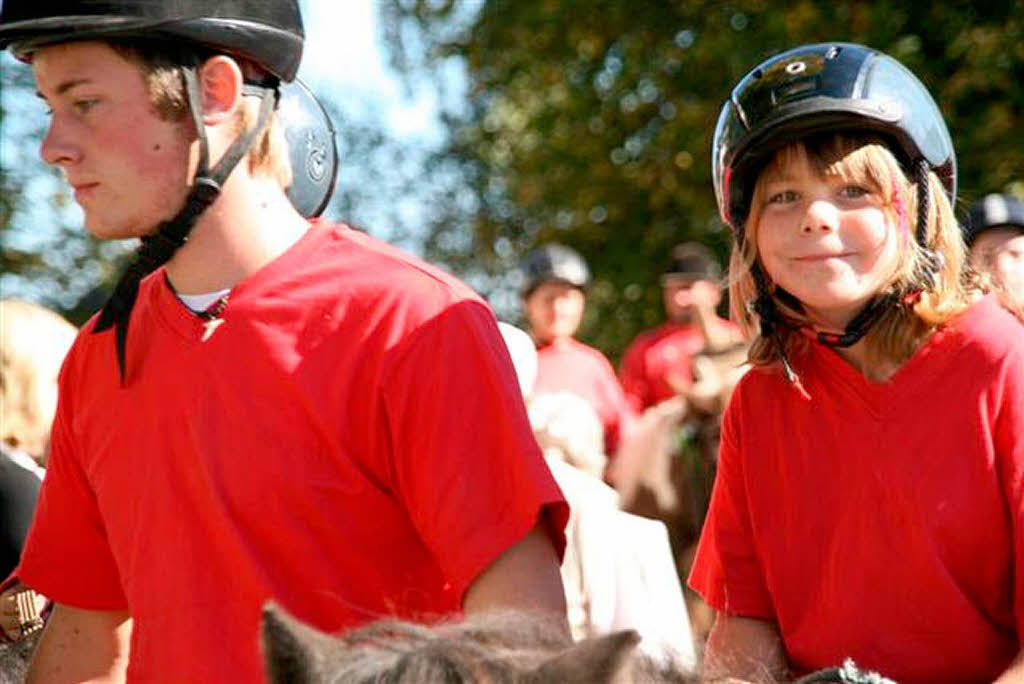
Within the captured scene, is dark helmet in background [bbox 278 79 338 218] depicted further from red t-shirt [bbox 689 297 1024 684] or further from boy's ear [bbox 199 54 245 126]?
red t-shirt [bbox 689 297 1024 684]

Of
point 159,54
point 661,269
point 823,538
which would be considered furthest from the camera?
point 661,269

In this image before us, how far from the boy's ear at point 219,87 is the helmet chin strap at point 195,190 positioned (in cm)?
2

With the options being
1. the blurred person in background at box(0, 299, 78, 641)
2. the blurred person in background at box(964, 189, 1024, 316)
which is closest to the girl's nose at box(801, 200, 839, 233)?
the blurred person in background at box(0, 299, 78, 641)

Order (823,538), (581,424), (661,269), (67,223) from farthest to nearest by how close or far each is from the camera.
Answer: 1. (67,223)
2. (661,269)
3. (581,424)
4. (823,538)

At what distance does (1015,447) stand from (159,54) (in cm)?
191

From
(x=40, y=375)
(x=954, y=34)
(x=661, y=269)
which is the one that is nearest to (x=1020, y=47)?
(x=954, y=34)

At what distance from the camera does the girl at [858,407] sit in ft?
12.8

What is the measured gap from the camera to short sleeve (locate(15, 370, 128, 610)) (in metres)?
4.14

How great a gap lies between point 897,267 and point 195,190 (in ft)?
5.04

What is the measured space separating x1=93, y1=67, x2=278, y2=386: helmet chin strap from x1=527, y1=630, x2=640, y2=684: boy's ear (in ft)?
5.25

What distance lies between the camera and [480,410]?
3.51 meters

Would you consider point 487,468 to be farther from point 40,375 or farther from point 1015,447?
point 40,375

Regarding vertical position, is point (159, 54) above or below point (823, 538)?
above

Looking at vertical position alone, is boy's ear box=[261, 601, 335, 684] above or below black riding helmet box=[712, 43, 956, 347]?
below
